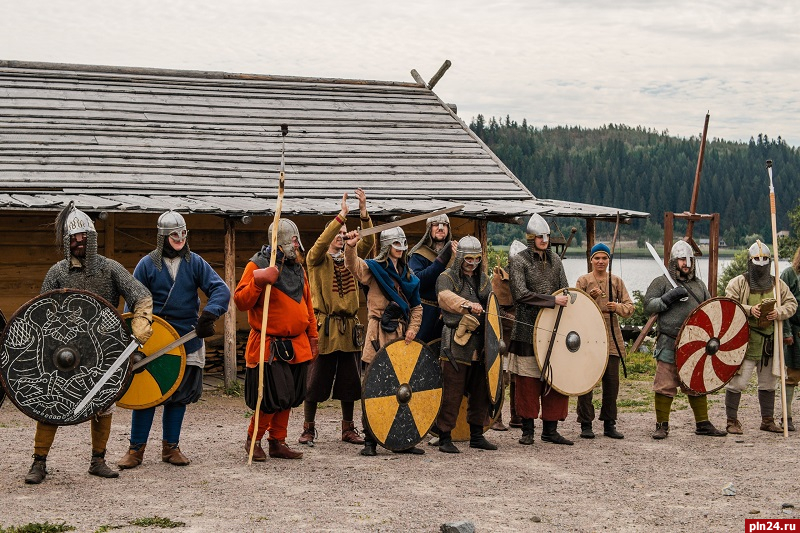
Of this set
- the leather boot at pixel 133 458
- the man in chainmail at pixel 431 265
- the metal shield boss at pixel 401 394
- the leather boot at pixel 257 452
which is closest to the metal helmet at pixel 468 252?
the man in chainmail at pixel 431 265

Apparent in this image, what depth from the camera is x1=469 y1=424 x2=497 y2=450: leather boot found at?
779cm

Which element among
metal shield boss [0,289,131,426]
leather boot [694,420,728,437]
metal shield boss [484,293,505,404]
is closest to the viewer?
metal shield boss [0,289,131,426]

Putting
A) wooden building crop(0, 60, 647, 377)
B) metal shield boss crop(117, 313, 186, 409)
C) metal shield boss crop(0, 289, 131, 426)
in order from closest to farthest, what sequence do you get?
metal shield boss crop(0, 289, 131, 426), metal shield boss crop(117, 313, 186, 409), wooden building crop(0, 60, 647, 377)

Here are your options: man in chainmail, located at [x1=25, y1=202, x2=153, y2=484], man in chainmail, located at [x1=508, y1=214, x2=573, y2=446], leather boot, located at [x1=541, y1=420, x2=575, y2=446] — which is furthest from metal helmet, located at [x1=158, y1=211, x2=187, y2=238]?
leather boot, located at [x1=541, y1=420, x2=575, y2=446]

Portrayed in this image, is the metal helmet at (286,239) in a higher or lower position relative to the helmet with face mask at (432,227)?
lower

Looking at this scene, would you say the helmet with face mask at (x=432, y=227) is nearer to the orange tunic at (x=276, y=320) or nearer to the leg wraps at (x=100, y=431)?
the orange tunic at (x=276, y=320)

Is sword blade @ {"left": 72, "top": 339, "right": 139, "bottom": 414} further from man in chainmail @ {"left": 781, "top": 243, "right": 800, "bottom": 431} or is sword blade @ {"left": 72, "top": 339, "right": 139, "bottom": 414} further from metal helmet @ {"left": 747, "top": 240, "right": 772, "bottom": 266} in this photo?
man in chainmail @ {"left": 781, "top": 243, "right": 800, "bottom": 431}

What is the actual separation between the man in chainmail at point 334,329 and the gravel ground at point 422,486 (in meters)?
0.43

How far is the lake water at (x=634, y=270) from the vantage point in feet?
140

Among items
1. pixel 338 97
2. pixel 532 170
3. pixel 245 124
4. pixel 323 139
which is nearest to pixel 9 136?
pixel 245 124

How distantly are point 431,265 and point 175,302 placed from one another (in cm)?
196

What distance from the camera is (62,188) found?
1155 centimetres

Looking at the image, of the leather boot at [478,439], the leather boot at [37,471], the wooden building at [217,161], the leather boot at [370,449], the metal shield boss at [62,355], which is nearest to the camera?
the metal shield boss at [62,355]

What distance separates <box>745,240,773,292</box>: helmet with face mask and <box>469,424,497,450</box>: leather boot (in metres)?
2.62
